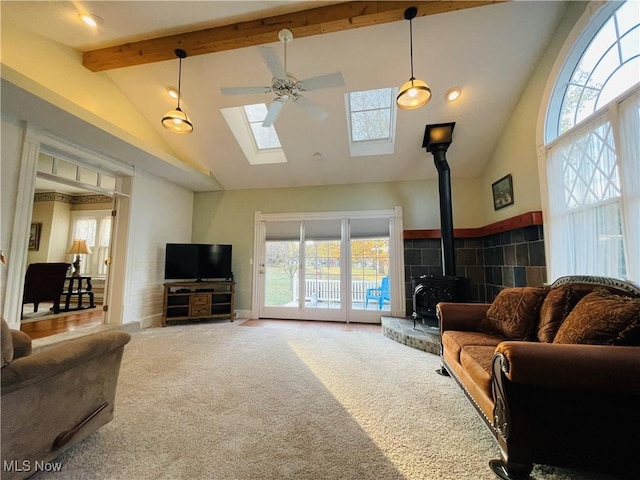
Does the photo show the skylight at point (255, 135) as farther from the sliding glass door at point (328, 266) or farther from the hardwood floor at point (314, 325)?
the hardwood floor at point (314, 325)

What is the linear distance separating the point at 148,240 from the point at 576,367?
526 cm

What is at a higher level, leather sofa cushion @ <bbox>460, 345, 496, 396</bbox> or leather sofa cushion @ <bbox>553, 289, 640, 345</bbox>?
leather sofa cushion @ <bbox>553, 289, 640, 345</bbox>

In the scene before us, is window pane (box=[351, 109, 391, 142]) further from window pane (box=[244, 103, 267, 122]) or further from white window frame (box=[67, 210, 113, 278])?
white window frame (box=[67, 210, 113, 278])

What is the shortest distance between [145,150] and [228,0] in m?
2.20

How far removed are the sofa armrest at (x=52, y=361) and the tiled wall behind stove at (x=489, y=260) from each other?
4.02 m

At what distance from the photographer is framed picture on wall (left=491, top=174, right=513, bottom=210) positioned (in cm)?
361

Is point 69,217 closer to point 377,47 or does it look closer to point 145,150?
point 145,150

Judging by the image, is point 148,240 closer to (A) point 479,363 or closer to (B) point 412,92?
(B) point 412,92

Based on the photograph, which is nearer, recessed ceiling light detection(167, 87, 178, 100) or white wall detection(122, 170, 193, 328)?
recessed ceiling light detection(167, 87, 178, 100)

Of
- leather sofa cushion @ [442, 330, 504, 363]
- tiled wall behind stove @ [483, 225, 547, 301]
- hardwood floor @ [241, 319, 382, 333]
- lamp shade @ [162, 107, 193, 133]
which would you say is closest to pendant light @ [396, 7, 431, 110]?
tiled wall behind stove @ [483, 225, 547, 301]

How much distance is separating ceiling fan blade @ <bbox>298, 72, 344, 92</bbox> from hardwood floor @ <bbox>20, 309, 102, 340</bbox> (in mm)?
4227

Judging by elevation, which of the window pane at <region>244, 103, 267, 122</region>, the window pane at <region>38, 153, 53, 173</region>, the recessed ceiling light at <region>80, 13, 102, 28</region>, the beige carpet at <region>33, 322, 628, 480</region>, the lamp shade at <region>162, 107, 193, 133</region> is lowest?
the beige carpet at <region>33, 322, 628, 480</region>

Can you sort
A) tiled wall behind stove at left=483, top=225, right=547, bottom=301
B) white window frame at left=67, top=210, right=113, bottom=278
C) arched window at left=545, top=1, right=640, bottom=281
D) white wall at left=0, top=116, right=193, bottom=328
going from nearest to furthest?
1. arched window at left=545, top=1, right=640, bottom=281
2. tiled wall behind stove at left=483, top=225, right=547, bottom=301
3. white wall at left=0, top=116, right=193, bottom=328
4. white window frame at left=67, top=210, right=113, bottom=278

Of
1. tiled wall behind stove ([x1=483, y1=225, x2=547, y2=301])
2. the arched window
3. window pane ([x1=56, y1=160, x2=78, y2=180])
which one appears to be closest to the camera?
the arched window
